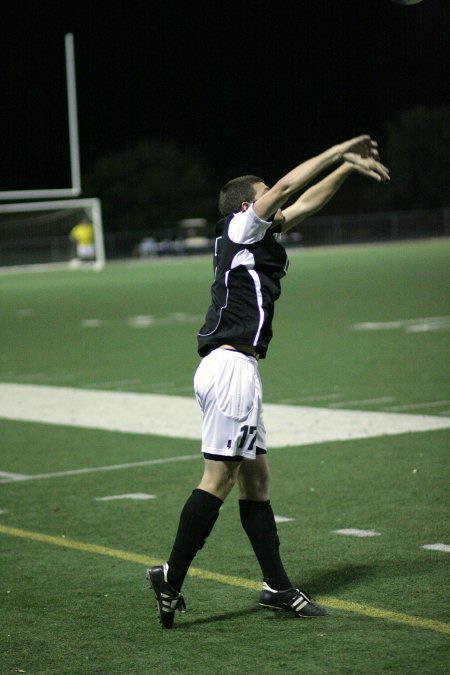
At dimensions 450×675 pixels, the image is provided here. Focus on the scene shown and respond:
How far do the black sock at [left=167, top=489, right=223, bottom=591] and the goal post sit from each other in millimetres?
40960

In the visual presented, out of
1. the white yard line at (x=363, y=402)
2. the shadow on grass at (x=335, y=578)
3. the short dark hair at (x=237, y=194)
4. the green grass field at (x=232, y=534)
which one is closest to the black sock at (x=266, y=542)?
the green grass field at (x=232, y=534)

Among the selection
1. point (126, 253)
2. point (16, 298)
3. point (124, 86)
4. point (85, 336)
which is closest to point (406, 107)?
point (124, 86)

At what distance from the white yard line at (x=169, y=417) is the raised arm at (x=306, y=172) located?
4696mm

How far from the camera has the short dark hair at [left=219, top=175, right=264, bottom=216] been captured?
5.48 m

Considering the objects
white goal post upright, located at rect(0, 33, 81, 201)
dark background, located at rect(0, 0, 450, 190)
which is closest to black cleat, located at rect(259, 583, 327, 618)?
white goal post upright, located at rect(0, 33, 81, 201)

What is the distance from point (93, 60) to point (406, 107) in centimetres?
2408

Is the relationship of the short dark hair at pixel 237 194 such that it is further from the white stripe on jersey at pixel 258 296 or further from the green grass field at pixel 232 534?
the green grass field at pixel 232 534

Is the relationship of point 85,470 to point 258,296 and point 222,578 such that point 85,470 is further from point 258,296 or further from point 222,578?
point 258,296

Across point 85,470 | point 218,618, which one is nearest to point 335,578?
point 218,618

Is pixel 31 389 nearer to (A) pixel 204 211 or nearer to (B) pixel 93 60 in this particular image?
(B) pixel 93 60

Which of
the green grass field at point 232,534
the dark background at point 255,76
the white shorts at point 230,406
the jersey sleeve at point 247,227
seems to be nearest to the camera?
the green grass field at point 232,534

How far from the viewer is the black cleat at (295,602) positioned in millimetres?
5512

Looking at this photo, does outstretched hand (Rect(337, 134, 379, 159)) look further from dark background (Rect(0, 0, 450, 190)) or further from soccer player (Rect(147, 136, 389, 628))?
dark background (Rect(0, 0, 450, 190))

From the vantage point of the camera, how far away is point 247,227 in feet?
17.4
